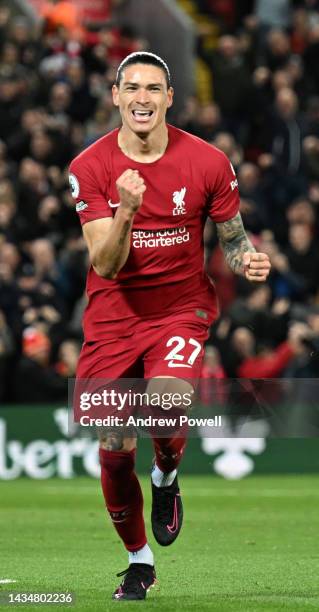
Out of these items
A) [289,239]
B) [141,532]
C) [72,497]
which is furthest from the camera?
[289,239]

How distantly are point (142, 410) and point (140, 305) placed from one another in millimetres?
569

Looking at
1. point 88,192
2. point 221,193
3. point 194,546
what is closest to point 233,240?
point 221,193

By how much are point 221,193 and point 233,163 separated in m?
11.8

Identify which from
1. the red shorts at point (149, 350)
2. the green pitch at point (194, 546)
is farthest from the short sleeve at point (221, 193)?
the green pitch at point (194, 546)

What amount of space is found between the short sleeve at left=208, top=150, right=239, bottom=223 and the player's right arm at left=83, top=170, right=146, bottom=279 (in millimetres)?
460

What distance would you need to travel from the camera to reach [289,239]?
2028 cm

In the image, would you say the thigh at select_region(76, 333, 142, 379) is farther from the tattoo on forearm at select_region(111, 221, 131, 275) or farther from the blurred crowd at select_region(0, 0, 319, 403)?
the blurred crowd at select_region(0, 0, 319, 403)

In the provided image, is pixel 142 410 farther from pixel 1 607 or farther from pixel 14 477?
pixel 14 477

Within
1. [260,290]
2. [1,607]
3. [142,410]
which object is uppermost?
[260,290]

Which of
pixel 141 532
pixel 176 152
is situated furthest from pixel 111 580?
pixel 176 152

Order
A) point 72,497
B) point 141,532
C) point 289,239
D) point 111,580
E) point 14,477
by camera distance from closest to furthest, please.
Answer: point 141,532, point 111,580, point 72,497, point 14,477, point 289,239

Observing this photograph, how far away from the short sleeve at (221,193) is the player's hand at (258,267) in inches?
15.8

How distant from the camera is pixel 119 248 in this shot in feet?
26.6

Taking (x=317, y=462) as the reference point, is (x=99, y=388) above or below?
below
